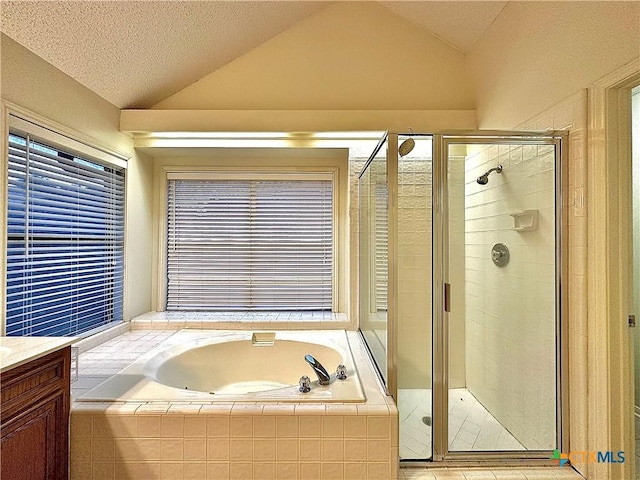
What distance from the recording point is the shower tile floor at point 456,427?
73.2 inches

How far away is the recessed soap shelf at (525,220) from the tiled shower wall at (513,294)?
2 cm

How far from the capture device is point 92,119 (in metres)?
2.43

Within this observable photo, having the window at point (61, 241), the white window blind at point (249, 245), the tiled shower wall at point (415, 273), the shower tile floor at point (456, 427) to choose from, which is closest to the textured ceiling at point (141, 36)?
the window at point (61, 241)

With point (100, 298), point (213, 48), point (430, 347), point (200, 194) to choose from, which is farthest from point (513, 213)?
point (100, 298)

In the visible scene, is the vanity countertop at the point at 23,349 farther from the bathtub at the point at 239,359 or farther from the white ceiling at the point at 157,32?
the white ceiling at the point at 157,32

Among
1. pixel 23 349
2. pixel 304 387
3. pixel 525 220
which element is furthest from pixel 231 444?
pixel 525 220

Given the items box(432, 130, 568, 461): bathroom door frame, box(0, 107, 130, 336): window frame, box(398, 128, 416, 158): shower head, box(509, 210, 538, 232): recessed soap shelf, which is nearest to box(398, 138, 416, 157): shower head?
box(398, 128, 416, 158): shower head

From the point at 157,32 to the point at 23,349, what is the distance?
1.80 meters

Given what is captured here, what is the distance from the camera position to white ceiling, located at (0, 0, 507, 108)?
5.96ft

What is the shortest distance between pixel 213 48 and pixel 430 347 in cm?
237

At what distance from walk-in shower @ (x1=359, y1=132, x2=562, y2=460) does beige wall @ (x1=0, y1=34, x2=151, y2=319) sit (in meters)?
1.86

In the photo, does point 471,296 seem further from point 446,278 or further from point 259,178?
point 259,178

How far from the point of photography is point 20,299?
6.28 feet

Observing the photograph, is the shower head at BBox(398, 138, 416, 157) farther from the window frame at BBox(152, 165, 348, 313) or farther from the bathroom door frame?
the window frame at BBox(152, 165, 348, 313)
